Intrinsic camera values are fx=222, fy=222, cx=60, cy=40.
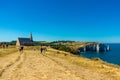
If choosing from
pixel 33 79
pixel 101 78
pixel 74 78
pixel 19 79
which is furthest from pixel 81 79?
pixel 19 79

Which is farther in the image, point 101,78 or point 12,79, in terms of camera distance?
point 101,78

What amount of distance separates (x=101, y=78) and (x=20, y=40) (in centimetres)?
11219

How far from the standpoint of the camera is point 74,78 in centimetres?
1856

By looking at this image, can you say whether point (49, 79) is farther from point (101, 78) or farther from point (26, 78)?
point (101, 78)

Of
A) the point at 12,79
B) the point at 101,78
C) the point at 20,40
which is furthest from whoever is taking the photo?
the point at 20,40

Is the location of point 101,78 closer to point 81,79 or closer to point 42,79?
point 81,79

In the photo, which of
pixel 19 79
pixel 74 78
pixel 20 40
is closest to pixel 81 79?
pixel 74 78

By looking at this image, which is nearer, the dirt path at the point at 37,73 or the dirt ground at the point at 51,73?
the dirt path at the point at 37,73

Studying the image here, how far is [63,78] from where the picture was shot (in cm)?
1870

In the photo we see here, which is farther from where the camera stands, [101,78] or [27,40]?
[27,40]

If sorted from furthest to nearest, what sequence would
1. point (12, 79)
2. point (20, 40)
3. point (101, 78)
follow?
point (20, 40)
point (101, 78)
point (12, 79)

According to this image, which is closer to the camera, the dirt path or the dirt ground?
the dirt path

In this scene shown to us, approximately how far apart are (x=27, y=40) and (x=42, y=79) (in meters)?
118

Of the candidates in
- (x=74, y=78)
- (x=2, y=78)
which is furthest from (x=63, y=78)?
(x=2, y=78)
